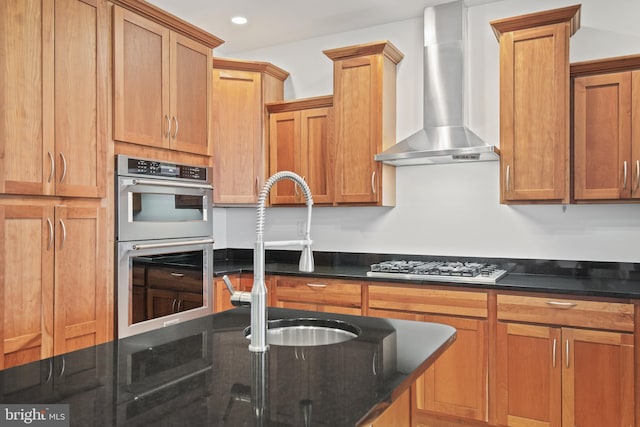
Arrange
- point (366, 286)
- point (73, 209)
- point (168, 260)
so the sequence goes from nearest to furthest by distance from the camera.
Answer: point (73, 209) < point (168, 260) < point (366, 286)

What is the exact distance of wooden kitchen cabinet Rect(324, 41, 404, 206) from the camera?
3576mm

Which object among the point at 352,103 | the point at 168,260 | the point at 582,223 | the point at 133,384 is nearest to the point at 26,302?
the point at 168,260

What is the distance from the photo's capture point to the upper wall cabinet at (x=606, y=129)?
2.83 meters

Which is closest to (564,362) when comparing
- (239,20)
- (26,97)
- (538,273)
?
(538,273)

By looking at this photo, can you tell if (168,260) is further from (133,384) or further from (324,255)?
(133,384)

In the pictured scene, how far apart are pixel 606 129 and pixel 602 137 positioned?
0.05m

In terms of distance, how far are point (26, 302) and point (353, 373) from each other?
1.83 m

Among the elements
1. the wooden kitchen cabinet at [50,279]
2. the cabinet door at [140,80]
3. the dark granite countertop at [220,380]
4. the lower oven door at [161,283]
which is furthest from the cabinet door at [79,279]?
the dark granite countertop at [220,380]

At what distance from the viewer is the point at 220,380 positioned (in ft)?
3.75

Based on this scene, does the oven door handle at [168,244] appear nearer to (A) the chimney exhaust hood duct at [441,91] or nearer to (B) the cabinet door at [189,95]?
(B) the cabinet door at [189,95]

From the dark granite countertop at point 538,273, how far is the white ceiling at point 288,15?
1.84m

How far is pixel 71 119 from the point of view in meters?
2.54

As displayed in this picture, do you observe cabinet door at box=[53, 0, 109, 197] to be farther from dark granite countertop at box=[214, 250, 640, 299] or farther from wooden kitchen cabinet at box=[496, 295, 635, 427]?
wooden kitchen cabinet at box=[496, 295, 635, 427]

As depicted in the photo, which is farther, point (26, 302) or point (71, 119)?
point (71, 119)
